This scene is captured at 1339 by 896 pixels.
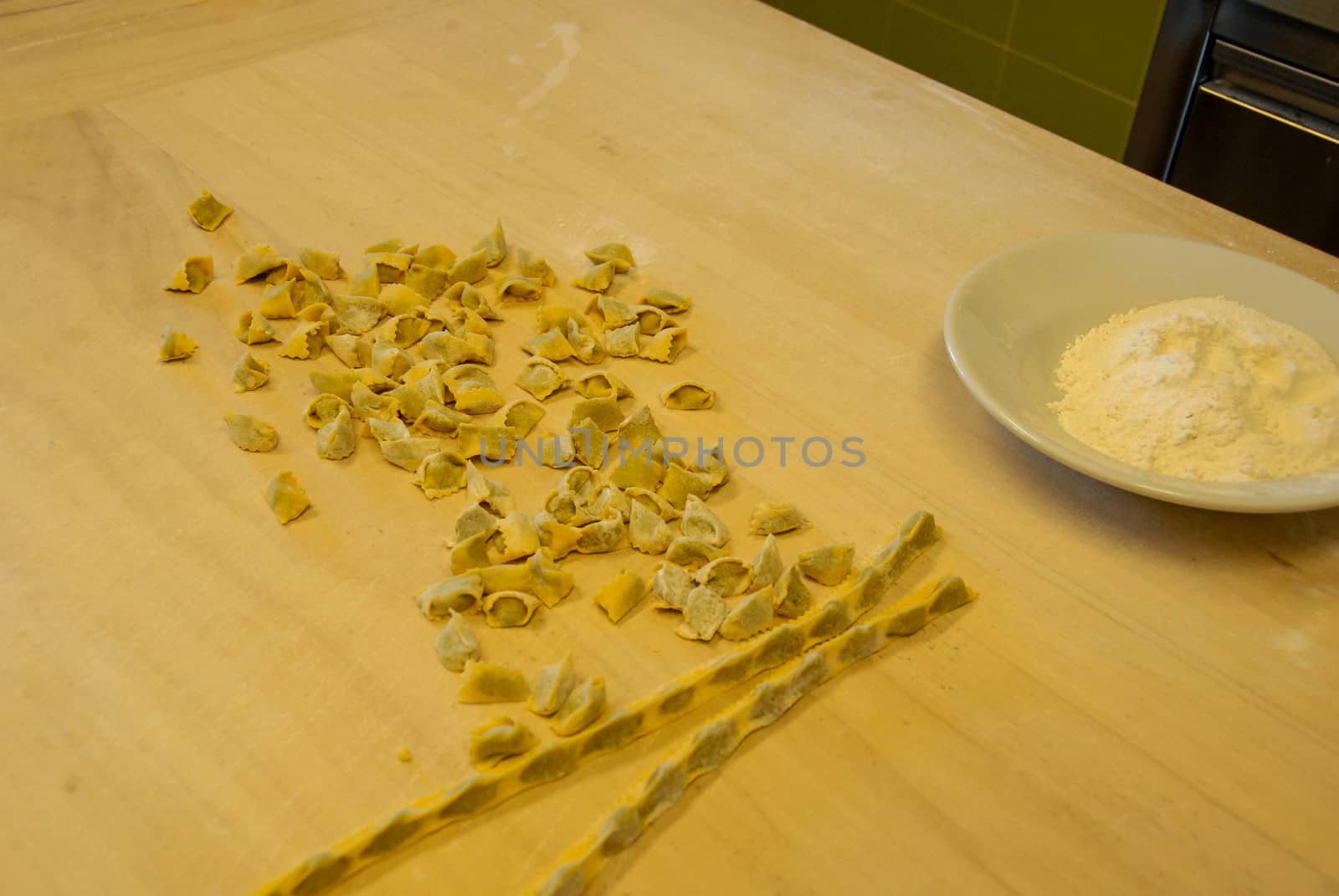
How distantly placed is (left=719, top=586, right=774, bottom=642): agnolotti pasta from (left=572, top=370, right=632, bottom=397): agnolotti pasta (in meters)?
0.21

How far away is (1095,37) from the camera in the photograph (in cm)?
172

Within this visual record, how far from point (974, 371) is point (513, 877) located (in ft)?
1.31

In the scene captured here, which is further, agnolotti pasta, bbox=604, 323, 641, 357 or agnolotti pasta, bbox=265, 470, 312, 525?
agnolotti pasta, bbox=604, 323, 641, 357

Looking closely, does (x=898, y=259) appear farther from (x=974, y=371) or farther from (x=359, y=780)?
(x=359, y=780)

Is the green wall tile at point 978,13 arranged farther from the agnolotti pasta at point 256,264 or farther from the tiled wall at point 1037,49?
the agnolotti pasta at point 256,264

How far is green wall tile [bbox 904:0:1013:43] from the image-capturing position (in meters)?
1.86

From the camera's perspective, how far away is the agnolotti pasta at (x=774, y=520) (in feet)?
2.32

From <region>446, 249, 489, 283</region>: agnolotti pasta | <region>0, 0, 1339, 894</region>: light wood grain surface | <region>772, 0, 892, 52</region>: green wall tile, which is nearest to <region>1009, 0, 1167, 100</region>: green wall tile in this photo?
<region>772, 0, 892, 52</region>: green wall tile

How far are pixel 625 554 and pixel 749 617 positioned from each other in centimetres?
9

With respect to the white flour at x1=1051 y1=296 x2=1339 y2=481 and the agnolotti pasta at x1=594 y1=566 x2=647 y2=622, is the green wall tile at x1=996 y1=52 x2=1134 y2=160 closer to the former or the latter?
the white flour at x1=1051 y1=296 x2=1339 y2=481

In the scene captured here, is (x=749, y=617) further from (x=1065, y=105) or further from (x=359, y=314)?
(x=1065, y=105)

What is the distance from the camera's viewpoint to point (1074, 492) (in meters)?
0.75

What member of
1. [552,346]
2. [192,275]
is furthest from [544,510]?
[192,275]

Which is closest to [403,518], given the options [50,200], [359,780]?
[359,780]
